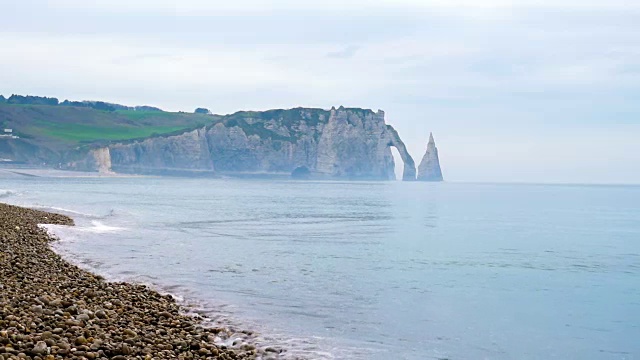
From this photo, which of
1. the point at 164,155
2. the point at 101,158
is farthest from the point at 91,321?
the point at 164,155

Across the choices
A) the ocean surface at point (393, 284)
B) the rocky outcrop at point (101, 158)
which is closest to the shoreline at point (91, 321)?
the ocean surface at point (393, 284)

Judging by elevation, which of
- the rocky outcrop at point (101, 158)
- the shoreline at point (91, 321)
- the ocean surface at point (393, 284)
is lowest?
the ocean surface at point (393, 284)

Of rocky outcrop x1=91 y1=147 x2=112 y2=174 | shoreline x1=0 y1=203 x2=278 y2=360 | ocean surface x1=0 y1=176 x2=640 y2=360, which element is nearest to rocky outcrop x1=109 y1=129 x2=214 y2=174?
rocky outcrop x1=91 y1=147 x2=112 y2=174

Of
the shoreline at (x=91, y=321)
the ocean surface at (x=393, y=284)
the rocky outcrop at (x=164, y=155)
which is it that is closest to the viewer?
the shoreline at (x=91, y=321)

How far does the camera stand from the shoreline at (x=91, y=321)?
9.64 meters

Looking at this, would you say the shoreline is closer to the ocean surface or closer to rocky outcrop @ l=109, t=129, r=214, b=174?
the ocean surface

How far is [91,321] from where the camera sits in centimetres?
1175

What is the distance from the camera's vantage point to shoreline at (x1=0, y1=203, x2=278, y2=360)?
31.6 feet

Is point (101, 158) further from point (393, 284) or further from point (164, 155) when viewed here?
point (393, 284)

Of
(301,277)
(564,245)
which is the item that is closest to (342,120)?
(564,245)

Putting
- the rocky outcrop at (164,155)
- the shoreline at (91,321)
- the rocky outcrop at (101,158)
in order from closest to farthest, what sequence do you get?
1. the shoreline at (91,321)
2. the rocky outcrop at (101,158)
3. the rocky outcrop at (164,155)

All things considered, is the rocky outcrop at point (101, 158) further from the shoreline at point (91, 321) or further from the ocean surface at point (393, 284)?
the shoreline at point (91, 321)

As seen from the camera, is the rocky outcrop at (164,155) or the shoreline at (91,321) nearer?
the shoreline at (91,321)

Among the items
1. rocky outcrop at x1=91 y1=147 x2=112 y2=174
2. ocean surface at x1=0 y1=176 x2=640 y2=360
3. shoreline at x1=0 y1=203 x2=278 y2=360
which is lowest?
ocean surface at x1=0 y1=176 x2=640 y2=360
